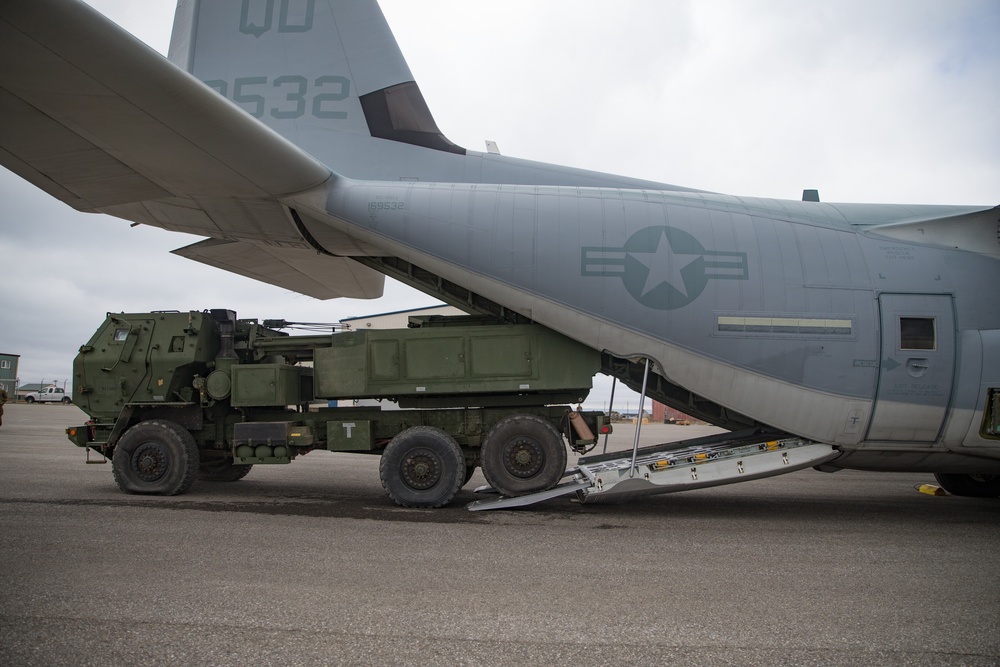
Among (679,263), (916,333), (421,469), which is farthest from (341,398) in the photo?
(916,333)

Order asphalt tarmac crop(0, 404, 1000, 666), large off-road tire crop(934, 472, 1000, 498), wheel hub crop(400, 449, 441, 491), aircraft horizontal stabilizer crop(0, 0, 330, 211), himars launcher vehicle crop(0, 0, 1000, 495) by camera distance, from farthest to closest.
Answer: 1. large off-road tire crop(934, 472, 1000, 498)
2. wheel hub crop(400, 449, 441, 491)
3. himars launcher vehicle crop(0, 0, 1000, 495)
4. aircraft horizontal stabilizer crop(0, 0, 330, 211)
5. asphalt tarmac crop(0, 404, 1000, 666)

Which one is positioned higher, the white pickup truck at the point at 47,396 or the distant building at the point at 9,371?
the distant building at the point at 9,371

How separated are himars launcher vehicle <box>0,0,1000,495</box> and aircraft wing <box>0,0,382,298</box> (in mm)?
33

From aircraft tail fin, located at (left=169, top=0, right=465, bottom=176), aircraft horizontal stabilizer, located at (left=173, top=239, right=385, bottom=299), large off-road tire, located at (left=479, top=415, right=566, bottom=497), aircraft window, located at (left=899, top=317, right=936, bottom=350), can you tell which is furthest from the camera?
aircraft horizontal stabilizer, located at (left=173, top=239, right=385, bottom=299)

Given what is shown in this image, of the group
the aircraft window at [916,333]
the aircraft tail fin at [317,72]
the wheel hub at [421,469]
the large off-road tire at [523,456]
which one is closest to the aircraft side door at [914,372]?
the aircraft window at [916,333]

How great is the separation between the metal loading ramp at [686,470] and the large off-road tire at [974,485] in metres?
3.93

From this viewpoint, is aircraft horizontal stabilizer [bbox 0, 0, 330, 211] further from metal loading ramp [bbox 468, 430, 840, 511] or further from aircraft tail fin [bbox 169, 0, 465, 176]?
metal loading ramp [bbox 468, 430, 840, 511]

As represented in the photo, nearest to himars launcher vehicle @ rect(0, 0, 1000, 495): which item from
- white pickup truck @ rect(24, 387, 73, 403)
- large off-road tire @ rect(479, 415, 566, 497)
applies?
large off-road tire @ rect(479, 415, 566, 497)

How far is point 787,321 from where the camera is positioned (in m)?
8.00

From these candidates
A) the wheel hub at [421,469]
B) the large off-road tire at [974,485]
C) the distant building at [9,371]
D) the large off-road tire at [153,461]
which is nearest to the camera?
the wheel hub at [421,469]

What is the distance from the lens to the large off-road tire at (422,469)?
A: 8.31 meters

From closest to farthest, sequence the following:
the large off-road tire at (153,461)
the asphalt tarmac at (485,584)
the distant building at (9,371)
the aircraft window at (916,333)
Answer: the asphalt tarmac at (485,584), the aircraft window at (916,333), the large off-road tire at (153,461), the distant building at (9,371)

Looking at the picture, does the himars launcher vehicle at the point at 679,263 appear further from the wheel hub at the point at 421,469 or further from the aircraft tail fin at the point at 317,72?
the wheel hub at the point at 421,469

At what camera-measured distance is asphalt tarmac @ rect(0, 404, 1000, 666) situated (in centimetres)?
357
